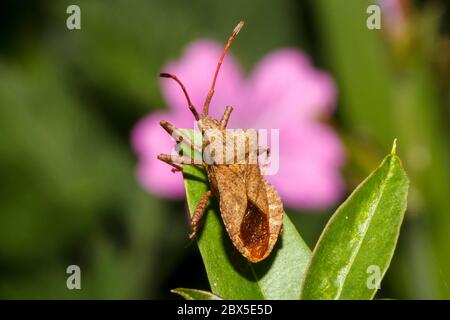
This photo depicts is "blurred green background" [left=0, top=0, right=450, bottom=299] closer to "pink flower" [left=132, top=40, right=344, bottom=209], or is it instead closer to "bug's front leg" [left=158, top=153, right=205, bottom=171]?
"pink flower" [left=132, top=40, right=344, bottom=209]

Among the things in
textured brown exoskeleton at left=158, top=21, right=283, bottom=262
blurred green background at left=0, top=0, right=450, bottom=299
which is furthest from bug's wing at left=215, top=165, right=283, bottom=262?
blurred green background at left=0, top=0, right=450, bottom=299

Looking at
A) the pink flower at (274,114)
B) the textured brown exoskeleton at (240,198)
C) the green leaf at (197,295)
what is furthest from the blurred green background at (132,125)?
the green leaf at (197,295)

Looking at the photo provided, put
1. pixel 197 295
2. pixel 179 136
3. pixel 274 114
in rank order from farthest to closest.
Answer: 1. pixel 274 114
2. pixel 179 136
3. pixel 197 295

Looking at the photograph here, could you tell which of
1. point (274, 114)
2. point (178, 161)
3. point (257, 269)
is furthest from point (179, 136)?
point (274, 114)

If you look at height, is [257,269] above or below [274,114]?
below

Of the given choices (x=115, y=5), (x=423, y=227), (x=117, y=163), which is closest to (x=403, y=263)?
(x=423, y=227)

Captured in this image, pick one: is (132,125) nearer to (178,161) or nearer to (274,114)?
(274,114)

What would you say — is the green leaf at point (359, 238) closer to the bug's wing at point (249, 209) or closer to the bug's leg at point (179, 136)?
the bug's wing at point (249, 209)
